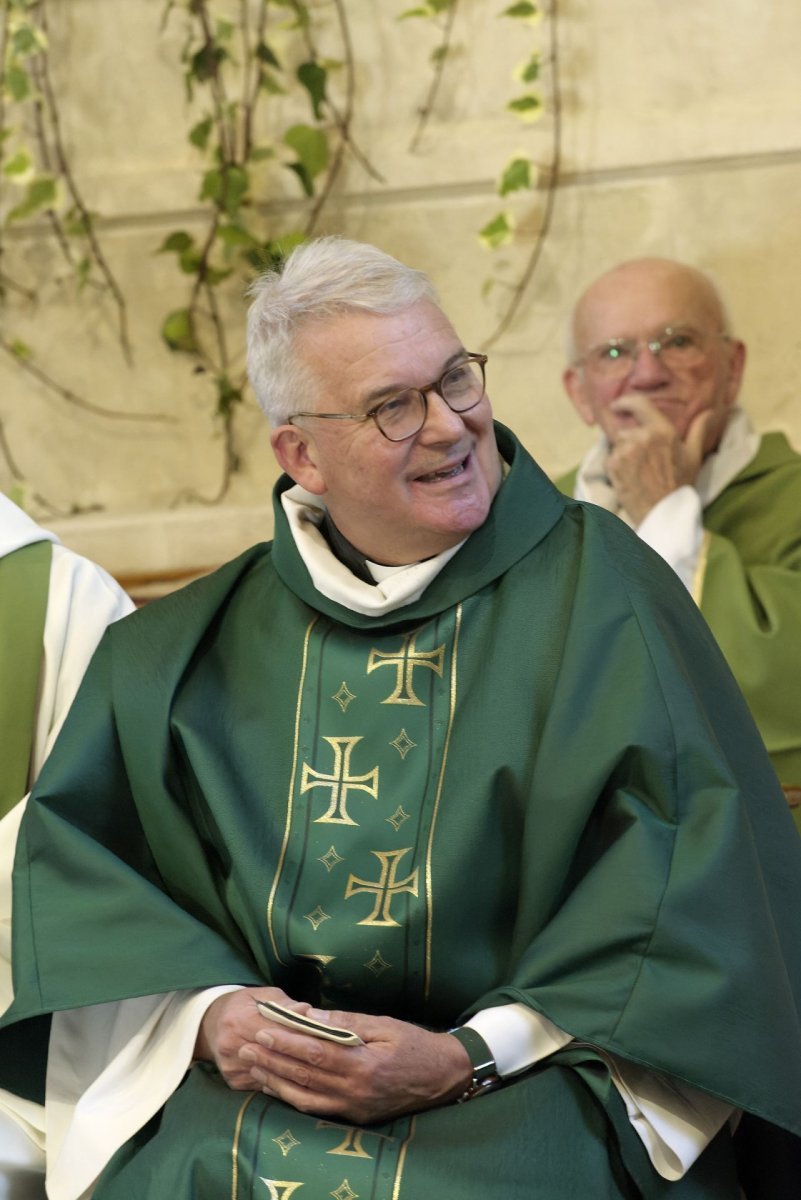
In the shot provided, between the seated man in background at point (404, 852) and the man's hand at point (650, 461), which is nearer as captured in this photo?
the seated man in background at point (404, 852)

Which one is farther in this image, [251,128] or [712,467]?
[251,128]

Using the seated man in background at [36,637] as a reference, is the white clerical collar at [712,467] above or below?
above

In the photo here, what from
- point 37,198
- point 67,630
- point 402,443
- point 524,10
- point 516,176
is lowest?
point 67,630

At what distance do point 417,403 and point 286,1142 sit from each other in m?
1.21

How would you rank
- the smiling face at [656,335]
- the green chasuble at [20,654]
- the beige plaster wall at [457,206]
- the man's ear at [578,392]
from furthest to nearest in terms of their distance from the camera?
1. the beige plaster wall at [457,206]
2. the man's ear at [578,392]
3. the smiling face at [656,335]
4. the green chasuble at [20,654]

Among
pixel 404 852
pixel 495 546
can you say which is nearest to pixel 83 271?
pixel 495 546

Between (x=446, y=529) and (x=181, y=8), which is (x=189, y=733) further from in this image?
(x=181, y=8)

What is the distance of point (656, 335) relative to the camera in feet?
14.7

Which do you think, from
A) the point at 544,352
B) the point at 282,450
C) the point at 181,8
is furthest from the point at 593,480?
the point at 181,8

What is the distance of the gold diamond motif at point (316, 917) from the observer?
107 inches

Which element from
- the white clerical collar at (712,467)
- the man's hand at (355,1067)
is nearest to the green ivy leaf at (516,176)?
the white clerical collar at (712,467)

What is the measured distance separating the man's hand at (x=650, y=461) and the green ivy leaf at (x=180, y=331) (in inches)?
61.1

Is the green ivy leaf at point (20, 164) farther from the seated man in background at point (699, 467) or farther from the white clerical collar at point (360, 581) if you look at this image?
the white clerical collar at point (360, 581)

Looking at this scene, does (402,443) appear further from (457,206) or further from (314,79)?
(314,79)
